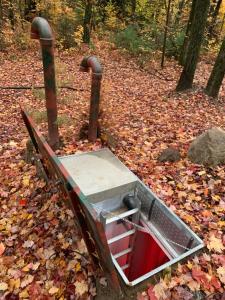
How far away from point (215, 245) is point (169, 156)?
199 centimetres

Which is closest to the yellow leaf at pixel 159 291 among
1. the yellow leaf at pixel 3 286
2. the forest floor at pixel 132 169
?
the forest floor at pixel 132 169

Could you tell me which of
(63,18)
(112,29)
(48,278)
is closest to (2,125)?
(48,278)

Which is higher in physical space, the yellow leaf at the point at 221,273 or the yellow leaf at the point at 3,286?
the yellow leaf at the point at 221,273

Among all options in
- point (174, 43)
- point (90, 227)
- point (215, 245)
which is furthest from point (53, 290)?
point (174, 43)

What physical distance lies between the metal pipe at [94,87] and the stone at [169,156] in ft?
4.61

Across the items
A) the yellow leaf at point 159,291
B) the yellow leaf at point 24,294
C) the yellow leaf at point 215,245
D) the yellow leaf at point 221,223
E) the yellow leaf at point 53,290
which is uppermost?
the yellow leaf at point 221,223

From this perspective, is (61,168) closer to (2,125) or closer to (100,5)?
(2,125)

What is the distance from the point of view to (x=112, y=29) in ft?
58.0

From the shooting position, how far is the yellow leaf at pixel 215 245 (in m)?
3.39

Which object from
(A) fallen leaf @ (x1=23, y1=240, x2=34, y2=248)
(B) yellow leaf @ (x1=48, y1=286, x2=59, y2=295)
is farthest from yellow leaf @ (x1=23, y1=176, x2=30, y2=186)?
(B) yellow leaf @ (x1=48, y1=286, x2=59, y2=295)

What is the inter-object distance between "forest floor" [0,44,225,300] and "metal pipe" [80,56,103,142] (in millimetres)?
234

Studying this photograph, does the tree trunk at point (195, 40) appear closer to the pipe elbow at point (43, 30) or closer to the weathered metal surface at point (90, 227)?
the pipe elbow at point (43, 30)

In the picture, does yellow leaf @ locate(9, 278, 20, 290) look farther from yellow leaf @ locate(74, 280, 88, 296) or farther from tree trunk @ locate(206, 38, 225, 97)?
tree trunk @ locate(206, 38, 225, 97)

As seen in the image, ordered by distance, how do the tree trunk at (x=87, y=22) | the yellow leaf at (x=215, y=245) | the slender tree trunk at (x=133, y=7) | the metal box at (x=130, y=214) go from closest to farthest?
the yellow leaf at (x=215, y=245), the metal box at (x=130, y=214), the tree trunk at (x=87, y=22), the slender tree trunk at (x=133, y=7)
